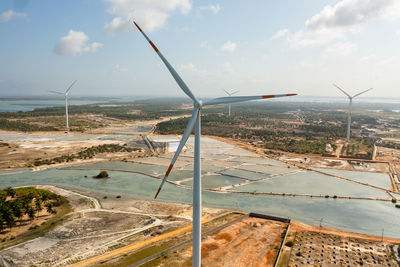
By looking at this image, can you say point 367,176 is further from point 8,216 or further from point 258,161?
point 8,216

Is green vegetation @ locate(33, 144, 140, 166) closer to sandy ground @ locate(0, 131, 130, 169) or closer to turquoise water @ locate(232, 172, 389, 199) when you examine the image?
sandy ground @ locate(0, 131, 130, 169)

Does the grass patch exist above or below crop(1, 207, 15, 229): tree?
below

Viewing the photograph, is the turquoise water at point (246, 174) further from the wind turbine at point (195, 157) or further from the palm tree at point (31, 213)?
the wind turbine at point (195, 157)

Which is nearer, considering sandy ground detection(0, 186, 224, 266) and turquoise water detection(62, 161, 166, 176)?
sandy ground detection(0, 186, 224, 266)

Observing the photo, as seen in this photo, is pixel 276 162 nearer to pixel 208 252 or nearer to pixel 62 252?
pixel 208 252

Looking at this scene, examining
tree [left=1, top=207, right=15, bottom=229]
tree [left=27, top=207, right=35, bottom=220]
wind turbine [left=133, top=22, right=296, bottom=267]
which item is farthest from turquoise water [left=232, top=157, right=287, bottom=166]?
wind turbine [left=133, top=22, right=296, bottom=267]

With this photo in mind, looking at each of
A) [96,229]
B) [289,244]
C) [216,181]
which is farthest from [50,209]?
[289,244]

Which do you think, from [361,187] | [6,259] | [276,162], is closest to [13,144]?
[6,259]
